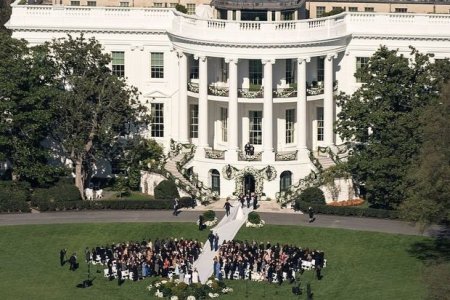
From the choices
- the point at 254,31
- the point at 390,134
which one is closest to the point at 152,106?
the point at 254,31

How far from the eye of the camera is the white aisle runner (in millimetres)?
106375

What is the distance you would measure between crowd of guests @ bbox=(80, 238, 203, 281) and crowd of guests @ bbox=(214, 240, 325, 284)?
2.40 meters

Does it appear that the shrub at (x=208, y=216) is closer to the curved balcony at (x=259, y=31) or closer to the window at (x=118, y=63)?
the curved balcony at (x=259, y=31)

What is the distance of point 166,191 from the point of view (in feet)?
399

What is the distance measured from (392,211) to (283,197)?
11.3 m

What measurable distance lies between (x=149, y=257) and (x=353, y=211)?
65.2ft

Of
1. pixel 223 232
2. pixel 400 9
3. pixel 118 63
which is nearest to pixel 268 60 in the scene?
pixel 118 63

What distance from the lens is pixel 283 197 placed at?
124 meters

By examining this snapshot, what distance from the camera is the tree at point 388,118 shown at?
114 metres

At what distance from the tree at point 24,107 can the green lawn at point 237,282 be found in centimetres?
947

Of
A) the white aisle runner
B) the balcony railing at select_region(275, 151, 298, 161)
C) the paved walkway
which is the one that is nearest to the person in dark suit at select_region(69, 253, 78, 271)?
the white aisle runner

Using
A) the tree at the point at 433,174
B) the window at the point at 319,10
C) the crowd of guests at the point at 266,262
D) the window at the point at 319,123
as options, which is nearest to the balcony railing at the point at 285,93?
the window at the point at 319,123

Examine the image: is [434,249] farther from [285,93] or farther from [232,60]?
[232,60]

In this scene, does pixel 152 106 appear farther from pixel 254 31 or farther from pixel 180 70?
pixel 254 31
